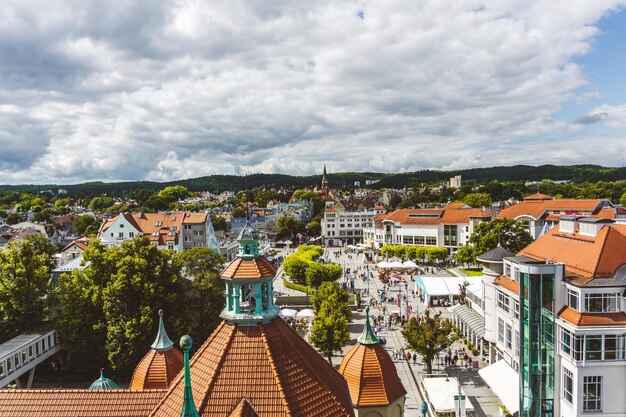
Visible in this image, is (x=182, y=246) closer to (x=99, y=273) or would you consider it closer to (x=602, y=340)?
(x=99, y=273)

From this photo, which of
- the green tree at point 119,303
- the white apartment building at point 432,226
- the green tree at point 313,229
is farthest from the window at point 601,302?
the green tree at point 313,229

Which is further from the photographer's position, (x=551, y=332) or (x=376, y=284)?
(x=376, y=284)

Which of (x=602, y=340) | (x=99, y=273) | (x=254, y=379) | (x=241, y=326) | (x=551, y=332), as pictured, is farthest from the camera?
(x=99, y=273)

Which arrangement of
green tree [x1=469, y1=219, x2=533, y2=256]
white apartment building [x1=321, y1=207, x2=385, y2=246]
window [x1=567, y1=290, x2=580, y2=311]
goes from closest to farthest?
window [x1=567, y1=290, x2=580, y2=311]
green tree [x1=469, y1=219, x2=533, y2=256]
white apartment building [x1=321, y1=207, x2=385, y2=246]

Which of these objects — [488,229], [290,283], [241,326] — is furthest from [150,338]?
[488,229]

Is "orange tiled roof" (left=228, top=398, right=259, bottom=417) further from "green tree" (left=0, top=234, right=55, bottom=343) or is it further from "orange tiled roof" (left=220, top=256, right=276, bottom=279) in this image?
"green tree" (left=0, top=234, right=55, bottom=343)

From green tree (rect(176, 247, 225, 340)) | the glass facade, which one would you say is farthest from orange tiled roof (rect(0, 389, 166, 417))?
the glass facade
